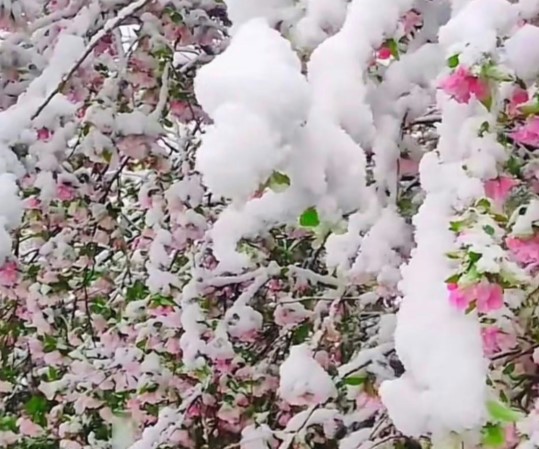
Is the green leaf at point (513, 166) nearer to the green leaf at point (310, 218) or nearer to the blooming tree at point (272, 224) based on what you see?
the blooming tree at point (272, 224)

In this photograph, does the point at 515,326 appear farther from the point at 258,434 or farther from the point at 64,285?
the point at 64,285

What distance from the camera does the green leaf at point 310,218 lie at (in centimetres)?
97

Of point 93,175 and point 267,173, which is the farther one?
point 93,175

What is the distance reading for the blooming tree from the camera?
98 cm

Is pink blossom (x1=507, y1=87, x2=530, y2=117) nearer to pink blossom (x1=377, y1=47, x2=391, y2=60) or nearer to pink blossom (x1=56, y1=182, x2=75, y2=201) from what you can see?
pink blossom (x1=377, y1=47, x2=391, y2=60)

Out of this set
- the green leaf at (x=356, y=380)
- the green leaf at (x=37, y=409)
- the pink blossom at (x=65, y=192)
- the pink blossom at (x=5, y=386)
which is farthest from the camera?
the pink blossom at (x=5, y=386)

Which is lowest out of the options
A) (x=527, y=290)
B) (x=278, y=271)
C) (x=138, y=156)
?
(x=278, y=271)

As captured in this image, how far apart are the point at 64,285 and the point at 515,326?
158 cm

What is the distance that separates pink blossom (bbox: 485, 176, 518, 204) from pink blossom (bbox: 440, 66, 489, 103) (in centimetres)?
10

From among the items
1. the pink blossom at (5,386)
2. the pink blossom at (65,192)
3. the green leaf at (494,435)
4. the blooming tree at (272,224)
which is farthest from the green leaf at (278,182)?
the pink blossom at (5,386)

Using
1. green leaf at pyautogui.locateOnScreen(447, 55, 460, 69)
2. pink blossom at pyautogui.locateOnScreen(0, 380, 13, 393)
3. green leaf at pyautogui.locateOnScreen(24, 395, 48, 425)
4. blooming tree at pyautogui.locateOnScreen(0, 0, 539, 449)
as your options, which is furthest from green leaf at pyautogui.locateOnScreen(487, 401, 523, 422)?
pink blossom at pyautogui.locateOnScreen(0, 380, 13, 393)

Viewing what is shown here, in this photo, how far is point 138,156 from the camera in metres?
2.31

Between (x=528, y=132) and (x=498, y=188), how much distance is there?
0.08m

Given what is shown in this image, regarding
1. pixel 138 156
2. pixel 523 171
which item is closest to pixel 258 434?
pixel 138 156
